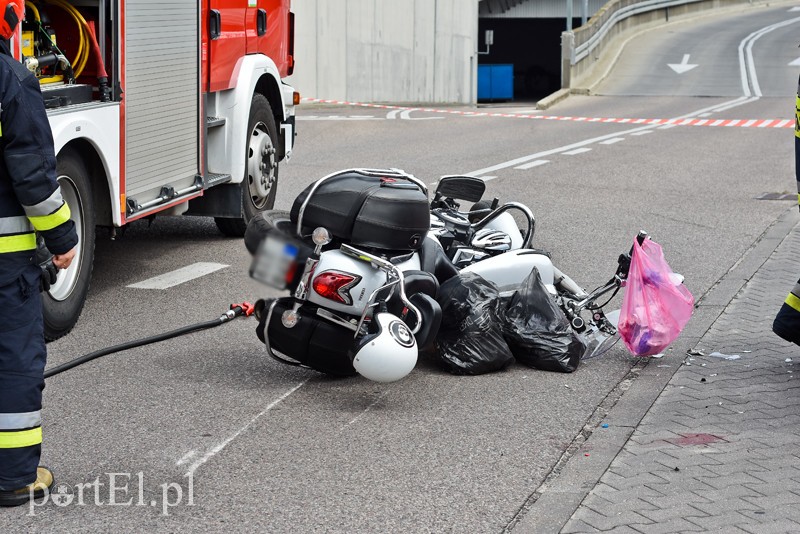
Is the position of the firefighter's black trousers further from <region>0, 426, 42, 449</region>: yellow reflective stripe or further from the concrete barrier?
the concrete barrier

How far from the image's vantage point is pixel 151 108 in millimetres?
7633

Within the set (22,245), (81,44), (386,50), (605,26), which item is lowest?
(22,245)

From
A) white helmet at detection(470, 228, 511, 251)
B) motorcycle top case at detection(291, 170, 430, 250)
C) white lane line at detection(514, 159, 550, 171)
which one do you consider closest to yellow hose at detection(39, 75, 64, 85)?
motorcycle top case at detection(291, 170, 430, 250)

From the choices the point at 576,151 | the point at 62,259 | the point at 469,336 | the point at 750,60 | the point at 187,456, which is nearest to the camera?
the point at 62,259

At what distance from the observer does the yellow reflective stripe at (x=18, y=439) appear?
430 cm

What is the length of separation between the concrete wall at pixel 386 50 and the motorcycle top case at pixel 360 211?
83.5 feet

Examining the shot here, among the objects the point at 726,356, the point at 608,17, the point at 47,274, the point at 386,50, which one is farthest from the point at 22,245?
the point at 608,17

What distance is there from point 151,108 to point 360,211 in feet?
8.11

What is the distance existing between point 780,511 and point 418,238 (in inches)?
86.1

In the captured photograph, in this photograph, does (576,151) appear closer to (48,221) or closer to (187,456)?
(187,456)

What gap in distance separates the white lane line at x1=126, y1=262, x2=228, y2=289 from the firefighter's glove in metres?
3.12

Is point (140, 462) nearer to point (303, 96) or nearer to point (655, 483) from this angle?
point (655, 483)

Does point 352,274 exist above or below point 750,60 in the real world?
below

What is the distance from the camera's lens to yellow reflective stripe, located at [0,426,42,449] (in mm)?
4305
